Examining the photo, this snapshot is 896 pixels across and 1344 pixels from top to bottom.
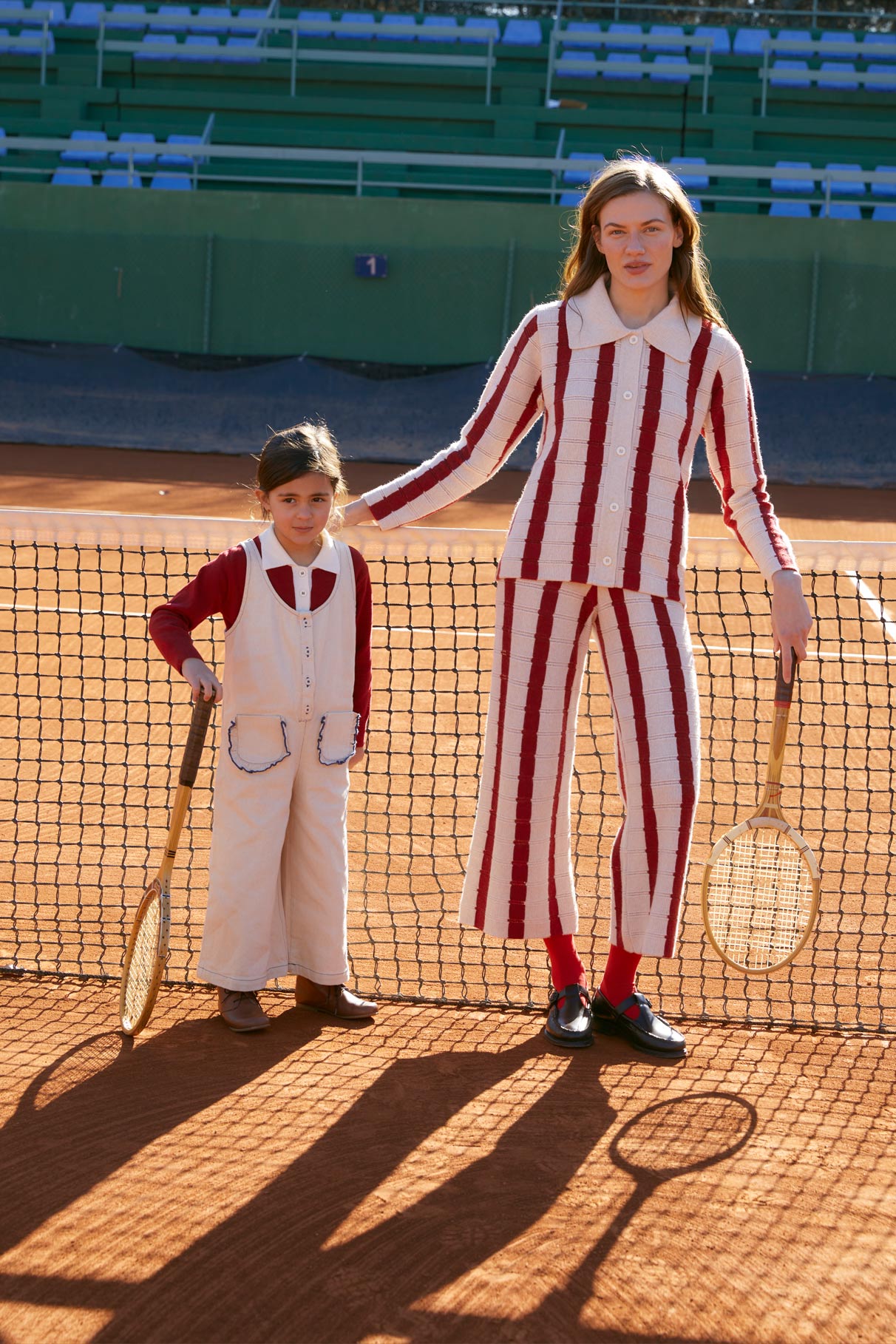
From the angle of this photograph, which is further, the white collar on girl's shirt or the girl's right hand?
the white collar on girl's shirt

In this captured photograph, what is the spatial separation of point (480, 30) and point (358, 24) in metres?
1.71

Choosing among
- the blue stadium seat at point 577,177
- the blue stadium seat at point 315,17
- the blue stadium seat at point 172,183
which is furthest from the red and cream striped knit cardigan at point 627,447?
the blue stadium seat at point 315,17

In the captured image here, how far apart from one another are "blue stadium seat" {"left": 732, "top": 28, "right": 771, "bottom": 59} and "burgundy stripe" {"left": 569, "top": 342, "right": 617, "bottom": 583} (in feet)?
62.6

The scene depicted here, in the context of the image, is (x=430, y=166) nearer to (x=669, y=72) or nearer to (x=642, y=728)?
(x=669, y=72)

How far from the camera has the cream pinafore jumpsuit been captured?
10.8 feet

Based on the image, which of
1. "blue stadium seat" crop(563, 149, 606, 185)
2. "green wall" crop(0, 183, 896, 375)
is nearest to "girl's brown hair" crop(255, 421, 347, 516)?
"green wall" crop(0, 183, 896, 375)

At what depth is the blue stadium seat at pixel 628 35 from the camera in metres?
20.0

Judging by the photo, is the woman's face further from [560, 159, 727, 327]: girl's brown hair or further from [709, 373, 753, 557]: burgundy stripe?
[709, 373, 753, 557]: burgundy stripe

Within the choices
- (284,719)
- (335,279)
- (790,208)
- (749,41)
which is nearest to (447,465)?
(284,719)

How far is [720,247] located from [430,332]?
11.6ft

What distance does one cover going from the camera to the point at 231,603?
130 inches

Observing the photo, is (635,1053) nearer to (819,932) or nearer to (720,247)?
(819,932)

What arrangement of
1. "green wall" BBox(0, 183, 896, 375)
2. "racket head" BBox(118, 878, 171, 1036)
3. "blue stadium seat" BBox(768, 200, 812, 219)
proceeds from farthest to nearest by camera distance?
1. "blue stadium seat" BBox(768, 200, 812, 219)
2. "green wall" BBox(0, 183, 896, 375)
3. "racket head" BBox(118, 878, 171, 1036)

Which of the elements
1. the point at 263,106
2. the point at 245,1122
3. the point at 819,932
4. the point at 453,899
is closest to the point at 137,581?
the point at 453,899
